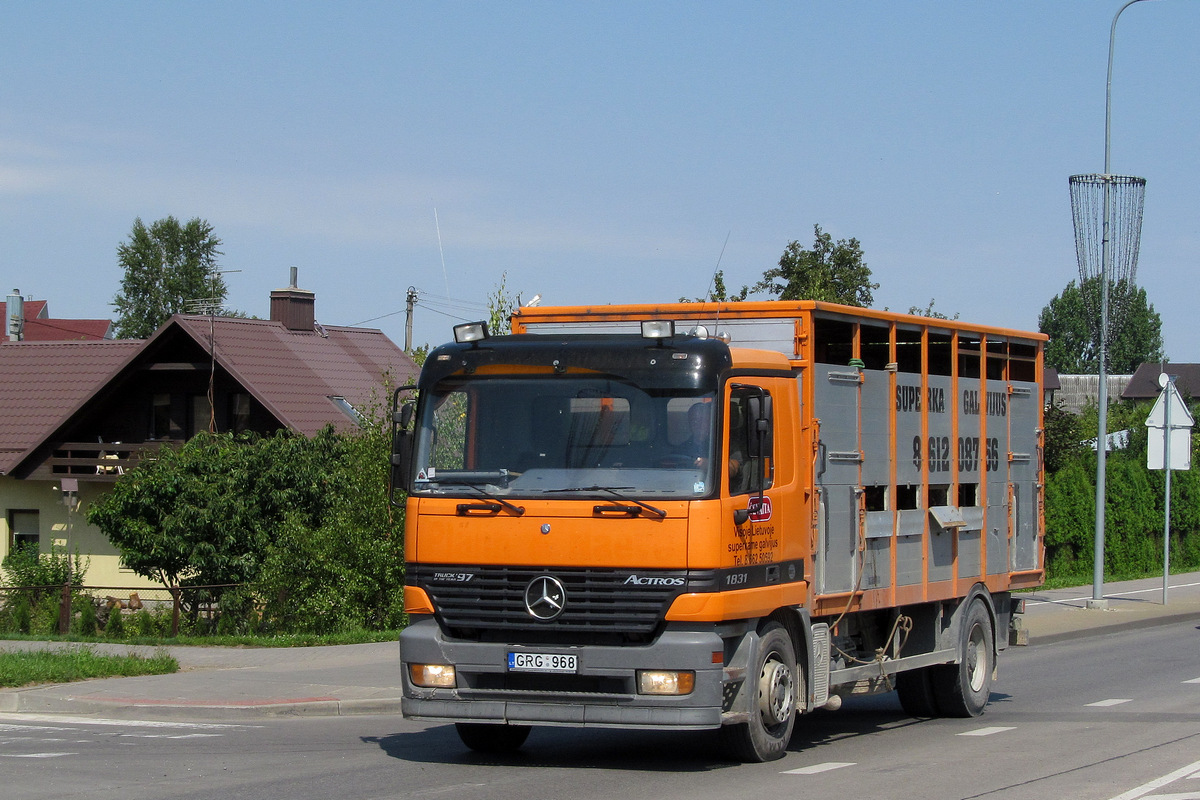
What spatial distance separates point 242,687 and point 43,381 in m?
26.9

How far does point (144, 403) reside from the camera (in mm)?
36594

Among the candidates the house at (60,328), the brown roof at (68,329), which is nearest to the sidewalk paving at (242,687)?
the house at (60,328)

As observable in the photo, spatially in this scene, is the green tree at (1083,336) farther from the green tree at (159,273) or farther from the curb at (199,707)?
the curb at (199,707)

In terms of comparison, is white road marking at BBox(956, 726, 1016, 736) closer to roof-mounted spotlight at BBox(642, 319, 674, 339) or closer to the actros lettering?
the actros lettering

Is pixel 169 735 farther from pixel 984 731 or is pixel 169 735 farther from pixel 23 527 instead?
pixel 23 527

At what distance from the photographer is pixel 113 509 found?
28750 millimetres

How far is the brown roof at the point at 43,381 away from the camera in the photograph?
119 feet

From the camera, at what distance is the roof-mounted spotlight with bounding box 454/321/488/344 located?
9984 mm

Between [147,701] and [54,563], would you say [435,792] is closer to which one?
[147,701]

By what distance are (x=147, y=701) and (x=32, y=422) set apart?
84.9 ft

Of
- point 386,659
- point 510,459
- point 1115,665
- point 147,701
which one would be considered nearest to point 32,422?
point 386,659

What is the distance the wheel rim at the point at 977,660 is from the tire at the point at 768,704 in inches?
131

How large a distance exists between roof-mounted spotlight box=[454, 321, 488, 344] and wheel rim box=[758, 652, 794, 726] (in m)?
2.84

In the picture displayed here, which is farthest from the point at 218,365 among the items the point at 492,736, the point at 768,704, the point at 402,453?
the point at 768,704
